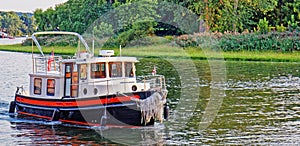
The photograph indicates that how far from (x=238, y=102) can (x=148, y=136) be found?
11.0 metres

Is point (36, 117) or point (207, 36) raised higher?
point (207, 36)

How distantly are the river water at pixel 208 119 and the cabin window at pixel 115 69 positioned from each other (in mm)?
2732

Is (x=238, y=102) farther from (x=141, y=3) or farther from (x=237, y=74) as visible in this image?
(x=141, y=3)

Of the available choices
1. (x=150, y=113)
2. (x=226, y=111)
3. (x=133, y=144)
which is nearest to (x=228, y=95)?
(x=226, y=111)

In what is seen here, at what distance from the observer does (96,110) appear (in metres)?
28.9

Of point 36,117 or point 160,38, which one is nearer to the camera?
point 36,117

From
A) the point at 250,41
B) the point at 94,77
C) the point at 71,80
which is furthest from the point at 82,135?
the point at 250,41

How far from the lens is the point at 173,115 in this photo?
108 feet

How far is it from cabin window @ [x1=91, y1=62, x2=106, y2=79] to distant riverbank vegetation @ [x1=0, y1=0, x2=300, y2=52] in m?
47.1

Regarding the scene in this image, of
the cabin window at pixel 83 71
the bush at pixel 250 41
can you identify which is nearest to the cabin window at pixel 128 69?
the cabin window at pixel 83 71

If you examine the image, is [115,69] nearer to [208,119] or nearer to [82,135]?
Result: [82,135]

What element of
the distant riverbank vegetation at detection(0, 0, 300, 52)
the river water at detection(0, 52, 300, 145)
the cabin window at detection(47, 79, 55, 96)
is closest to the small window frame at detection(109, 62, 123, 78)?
the river water at detection(0, 52, 300, 145)

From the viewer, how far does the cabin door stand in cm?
Answer: 3036

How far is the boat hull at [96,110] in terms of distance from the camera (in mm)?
28328
